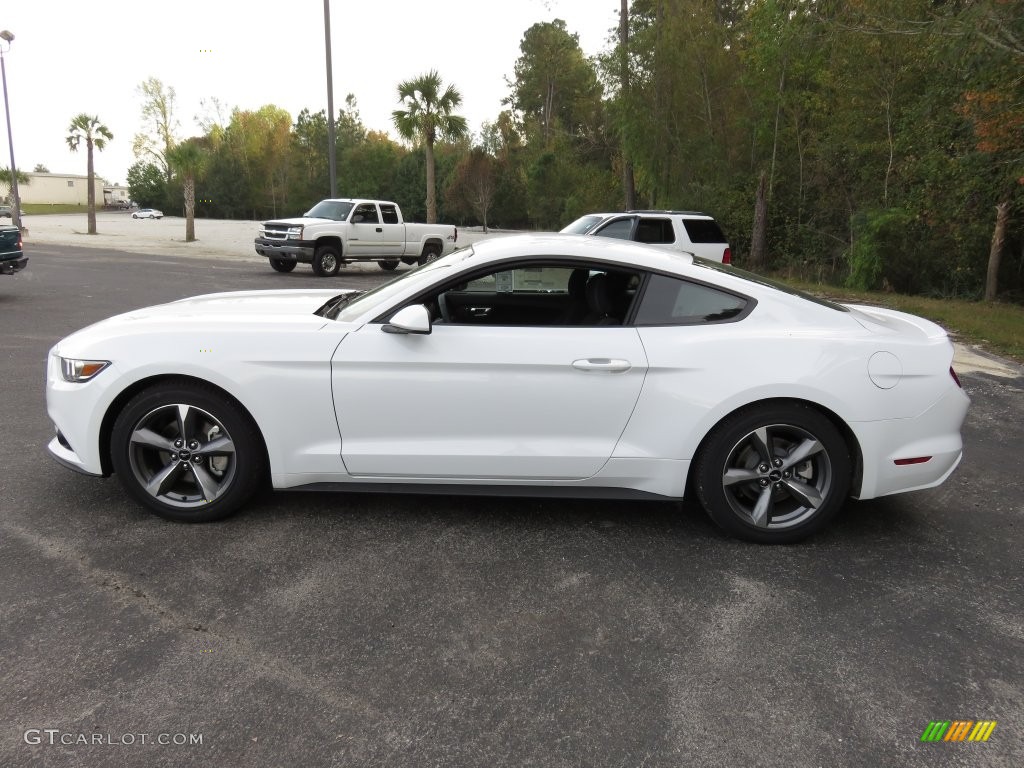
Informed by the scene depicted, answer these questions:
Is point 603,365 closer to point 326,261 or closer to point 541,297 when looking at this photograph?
point 541,297

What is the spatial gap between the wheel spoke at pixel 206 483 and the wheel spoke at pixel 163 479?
0.08m

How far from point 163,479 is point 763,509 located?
2992 mm

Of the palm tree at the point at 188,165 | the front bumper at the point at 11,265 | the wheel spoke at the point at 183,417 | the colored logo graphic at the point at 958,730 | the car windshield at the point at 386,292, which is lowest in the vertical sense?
the colored logo graphic at the point at 958,730

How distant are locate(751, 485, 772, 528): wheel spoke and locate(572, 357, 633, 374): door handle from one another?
3.02 feet

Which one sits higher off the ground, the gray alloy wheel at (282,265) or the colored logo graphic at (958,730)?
the gray alloy wheel at (282,265)

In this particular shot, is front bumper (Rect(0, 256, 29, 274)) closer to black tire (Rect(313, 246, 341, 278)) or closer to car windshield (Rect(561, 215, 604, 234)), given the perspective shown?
black tire (Rect(313, 246, 341, 278))

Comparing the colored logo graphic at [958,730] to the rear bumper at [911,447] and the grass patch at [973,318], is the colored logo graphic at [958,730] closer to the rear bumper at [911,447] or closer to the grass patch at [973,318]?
the rear bumper at [911,447]

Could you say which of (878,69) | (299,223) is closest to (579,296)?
(299,223)

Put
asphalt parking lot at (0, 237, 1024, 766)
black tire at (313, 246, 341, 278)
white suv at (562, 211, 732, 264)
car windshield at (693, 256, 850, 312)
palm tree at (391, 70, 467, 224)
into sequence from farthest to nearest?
palm tree at (391, 70, 467, 224) < black tire at (313, 246, 341, 278) < white suv at (562, 211, 732, 264) < car windshield at (693, 256, 850, 312) < asphalt parking lot at (0, 237, 1024, 766)

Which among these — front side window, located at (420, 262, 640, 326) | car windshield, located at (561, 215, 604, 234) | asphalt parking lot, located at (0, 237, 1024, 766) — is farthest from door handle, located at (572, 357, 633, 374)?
car windshield, located at (561, 215, 604, 234)

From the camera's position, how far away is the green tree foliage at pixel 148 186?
92.6 m

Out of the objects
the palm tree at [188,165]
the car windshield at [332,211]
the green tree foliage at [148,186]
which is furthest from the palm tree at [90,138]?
the green tree foliage at [148,186]

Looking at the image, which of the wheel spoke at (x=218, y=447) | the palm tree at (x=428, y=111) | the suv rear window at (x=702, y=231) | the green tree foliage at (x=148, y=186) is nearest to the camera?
the wheel spoke at (x=218, y=447)

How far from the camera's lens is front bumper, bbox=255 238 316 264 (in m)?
19.1
